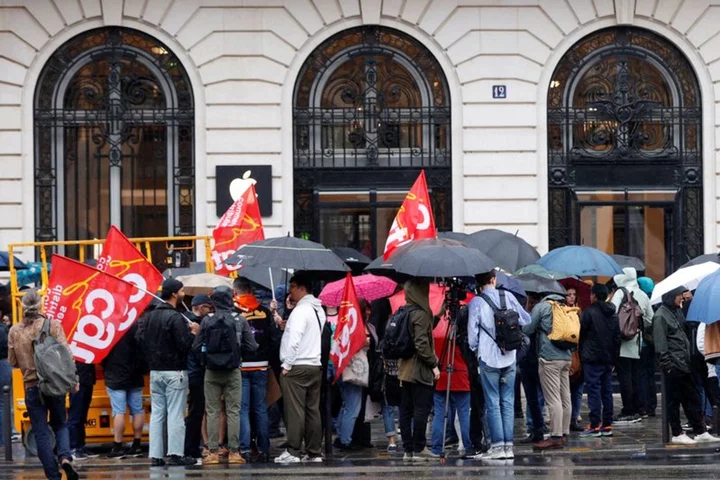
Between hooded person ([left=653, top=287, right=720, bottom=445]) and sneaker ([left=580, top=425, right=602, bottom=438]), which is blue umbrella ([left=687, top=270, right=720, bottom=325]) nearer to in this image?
hooded person ([left=653, top=287, right=720, bottom=445])

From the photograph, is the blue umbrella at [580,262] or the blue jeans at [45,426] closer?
the blue jeans at [45,426]

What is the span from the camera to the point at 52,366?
42.6ft

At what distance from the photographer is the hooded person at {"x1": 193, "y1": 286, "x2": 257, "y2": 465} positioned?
14375mm

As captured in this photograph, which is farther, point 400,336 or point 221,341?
point 221,341

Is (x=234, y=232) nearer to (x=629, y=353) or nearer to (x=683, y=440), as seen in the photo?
(x=629, y=353)

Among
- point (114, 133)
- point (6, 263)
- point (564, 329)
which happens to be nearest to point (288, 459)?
point (564, 329)

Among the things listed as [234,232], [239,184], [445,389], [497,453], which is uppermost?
[239,184]

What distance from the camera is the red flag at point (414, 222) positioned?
54.7ft

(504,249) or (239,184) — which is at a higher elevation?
(239,184)

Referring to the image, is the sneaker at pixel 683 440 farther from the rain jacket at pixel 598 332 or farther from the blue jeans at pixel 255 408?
the blue jeans at pixel 255 408

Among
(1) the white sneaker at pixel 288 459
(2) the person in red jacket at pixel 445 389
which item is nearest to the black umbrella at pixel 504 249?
(2) the person in red jacket at pixel 445 389

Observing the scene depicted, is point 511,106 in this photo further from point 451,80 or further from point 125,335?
point 125,335

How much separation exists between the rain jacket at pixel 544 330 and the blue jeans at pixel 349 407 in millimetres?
1869

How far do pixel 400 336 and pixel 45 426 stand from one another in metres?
3.34
